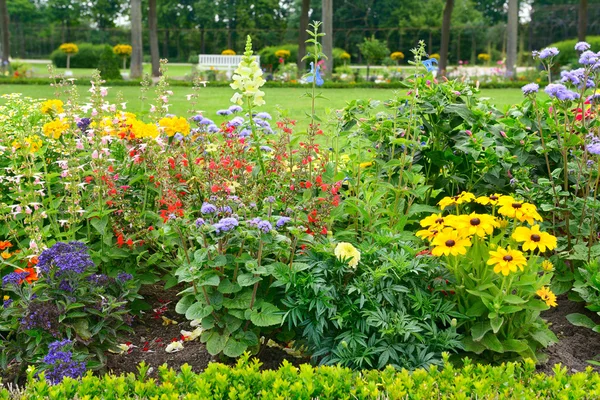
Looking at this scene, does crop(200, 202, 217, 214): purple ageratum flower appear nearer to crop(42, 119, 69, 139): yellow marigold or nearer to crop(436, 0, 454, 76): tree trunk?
crop(42, 119, 69, 139): yellow marigold

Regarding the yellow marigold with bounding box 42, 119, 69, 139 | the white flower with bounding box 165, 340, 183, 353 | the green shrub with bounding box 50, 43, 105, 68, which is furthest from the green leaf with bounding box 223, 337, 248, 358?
the green shrub with bounding box 50, 43, 105, 68

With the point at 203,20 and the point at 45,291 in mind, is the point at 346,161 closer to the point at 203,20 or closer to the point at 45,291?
the point at 45,291

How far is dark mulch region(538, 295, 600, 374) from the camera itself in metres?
2.93

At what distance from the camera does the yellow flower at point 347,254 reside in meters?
2.72

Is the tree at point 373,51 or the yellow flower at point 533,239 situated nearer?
the yellow flower at point 533,239

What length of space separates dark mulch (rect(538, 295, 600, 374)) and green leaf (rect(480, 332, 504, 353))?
11.7 inches

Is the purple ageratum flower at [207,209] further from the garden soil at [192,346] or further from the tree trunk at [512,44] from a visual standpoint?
the tree trunk at [512,44]

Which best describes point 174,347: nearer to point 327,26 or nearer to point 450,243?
point 450,243

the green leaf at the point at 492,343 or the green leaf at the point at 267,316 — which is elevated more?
the green leaf at the point at 267,316

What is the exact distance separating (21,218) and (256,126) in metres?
1.39

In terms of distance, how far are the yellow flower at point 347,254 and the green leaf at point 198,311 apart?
59cm

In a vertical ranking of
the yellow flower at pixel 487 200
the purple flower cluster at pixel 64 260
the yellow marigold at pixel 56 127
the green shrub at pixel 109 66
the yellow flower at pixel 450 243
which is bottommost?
the purple flower cluster at pixel 64 260

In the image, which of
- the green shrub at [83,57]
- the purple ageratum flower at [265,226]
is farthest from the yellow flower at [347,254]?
the green shrub at [83,57]

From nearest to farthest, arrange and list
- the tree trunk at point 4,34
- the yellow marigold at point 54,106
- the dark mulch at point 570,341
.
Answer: the dark mulch at point 570,341 → the yellow marigold at point 54,106 → the tree trunk at point 4,34
